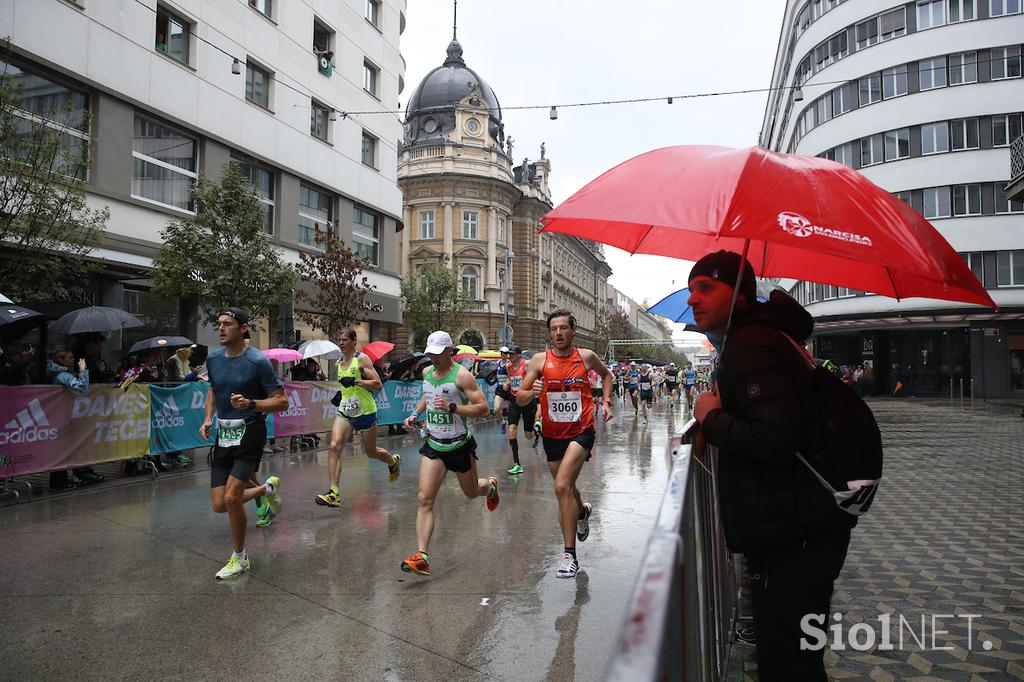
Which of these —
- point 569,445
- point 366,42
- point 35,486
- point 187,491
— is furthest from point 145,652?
point 366,42

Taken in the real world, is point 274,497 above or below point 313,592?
above

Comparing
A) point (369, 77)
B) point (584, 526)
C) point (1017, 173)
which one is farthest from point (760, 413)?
point (369, 77)

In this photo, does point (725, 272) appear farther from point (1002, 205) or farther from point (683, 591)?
point (1002, 205)

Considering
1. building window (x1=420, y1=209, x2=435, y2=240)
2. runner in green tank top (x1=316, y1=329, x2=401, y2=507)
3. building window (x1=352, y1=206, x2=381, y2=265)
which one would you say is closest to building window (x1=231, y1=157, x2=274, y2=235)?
building window (x1=352, y1=206, x2=381, y2=265)

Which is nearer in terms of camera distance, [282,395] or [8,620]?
[8,620]

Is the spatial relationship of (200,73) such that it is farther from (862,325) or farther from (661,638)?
(862,325)

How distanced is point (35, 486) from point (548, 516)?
273 inches

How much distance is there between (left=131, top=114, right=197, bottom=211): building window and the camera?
18.0m

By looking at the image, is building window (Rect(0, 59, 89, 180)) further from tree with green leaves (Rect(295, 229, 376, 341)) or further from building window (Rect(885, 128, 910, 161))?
building window (Rect(885, 128, 910, 161))

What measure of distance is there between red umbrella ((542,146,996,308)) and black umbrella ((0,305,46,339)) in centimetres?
813

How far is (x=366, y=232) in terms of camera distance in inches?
1120

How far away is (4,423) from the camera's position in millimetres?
8648

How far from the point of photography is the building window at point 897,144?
35969 millimetres

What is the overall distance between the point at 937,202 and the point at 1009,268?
14.6ft
